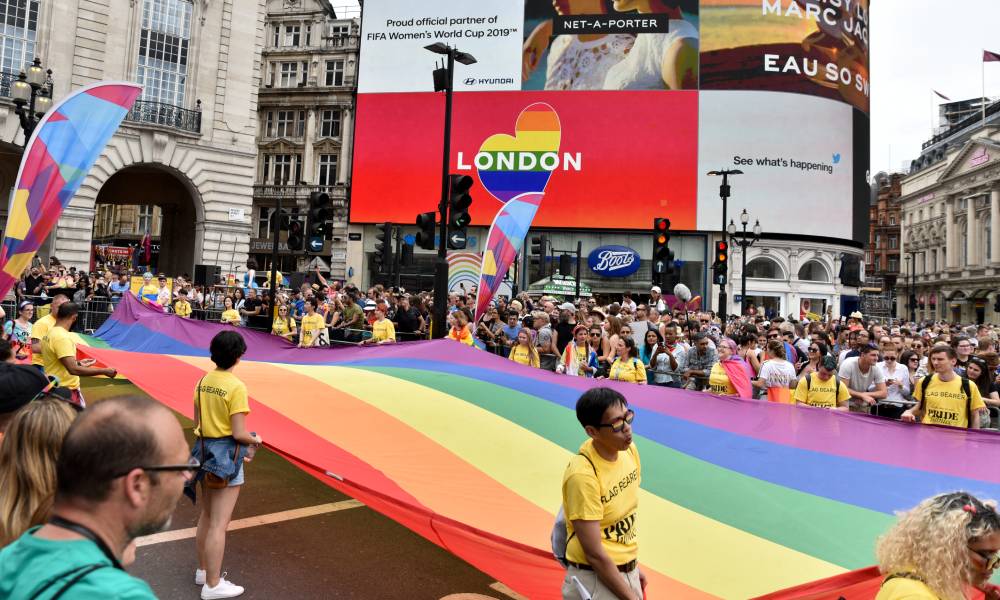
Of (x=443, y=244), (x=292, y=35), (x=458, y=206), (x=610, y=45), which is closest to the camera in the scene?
(x=443, y=244)

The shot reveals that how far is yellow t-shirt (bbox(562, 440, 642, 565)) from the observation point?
324 centimetres

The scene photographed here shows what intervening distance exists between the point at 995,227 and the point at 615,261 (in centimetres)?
5678

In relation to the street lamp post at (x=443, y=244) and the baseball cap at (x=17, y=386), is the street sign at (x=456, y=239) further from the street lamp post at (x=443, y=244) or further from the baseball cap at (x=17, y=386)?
the baseball cap at (x=17, y=386)

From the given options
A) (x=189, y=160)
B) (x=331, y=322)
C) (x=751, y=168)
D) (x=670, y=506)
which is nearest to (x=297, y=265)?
(x=189, y=160)

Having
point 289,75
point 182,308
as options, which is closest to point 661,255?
point 182,308

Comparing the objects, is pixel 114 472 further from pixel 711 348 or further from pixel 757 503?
pixel 711 348

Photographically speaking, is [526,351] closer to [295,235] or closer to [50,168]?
[50,168]

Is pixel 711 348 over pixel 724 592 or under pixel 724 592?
over

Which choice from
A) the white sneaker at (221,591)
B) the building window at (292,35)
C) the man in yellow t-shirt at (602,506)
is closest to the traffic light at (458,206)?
the white sneaker at (221,591)

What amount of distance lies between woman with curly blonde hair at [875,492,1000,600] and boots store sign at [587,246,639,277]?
141 ft

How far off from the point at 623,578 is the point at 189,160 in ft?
111

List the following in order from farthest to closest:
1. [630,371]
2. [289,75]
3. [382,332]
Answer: [289,75] < [382,332] < [630,371]

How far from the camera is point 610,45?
149ft

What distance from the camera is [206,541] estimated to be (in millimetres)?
5062
